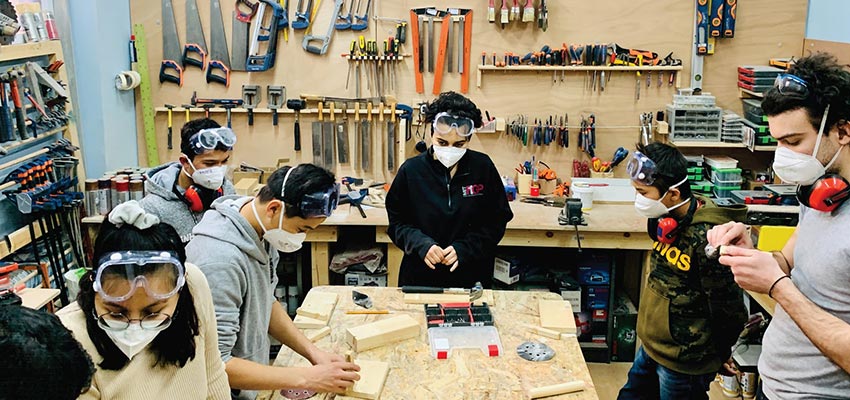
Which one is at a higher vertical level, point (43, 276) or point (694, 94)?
point (694, 94)

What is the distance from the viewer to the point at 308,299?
3.01 meters

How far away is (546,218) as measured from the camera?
456cm

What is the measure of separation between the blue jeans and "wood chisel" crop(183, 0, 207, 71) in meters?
3.63

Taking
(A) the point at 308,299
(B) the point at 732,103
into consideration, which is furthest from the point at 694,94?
(A) the point at 308,299

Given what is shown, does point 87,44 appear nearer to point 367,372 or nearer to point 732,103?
point 367,372

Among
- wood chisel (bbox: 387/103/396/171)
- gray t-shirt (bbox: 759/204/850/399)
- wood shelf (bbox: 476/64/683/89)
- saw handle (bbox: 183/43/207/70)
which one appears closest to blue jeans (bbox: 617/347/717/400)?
gray t-shirt (bbox: 759/204/850/399)

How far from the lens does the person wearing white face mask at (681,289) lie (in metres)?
2.76

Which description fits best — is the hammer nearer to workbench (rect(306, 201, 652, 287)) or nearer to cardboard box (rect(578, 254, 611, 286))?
workbench (rect(306, 201, 652, 287))

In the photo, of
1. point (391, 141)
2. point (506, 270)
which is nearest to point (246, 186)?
point (391, 141)

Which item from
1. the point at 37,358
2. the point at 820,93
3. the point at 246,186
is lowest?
the point at 246,186

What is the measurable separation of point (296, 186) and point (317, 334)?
2.19 feet

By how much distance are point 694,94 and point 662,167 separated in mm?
2388

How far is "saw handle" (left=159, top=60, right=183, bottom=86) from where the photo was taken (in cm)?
521

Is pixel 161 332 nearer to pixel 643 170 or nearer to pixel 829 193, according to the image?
pixel 829 193
